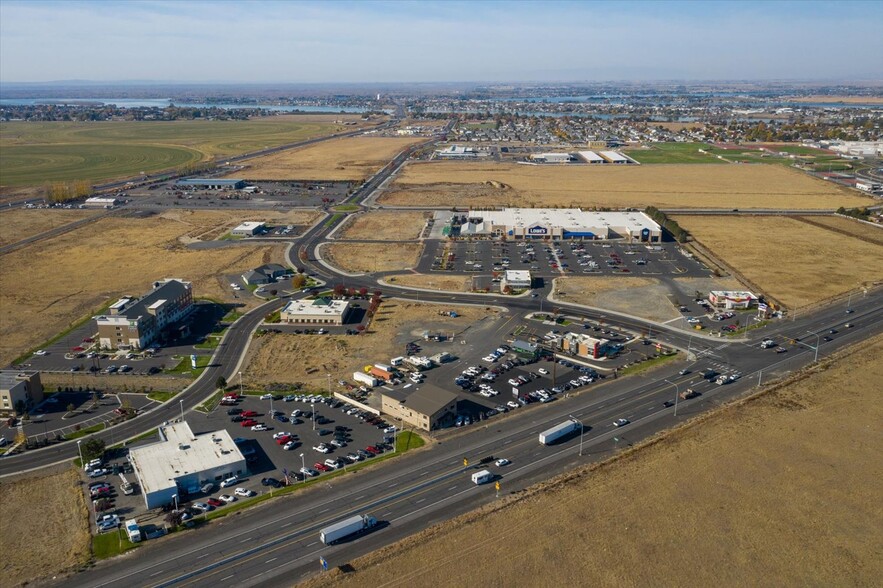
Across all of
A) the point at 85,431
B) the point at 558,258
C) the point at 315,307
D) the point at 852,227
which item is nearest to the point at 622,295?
the point at 558,258

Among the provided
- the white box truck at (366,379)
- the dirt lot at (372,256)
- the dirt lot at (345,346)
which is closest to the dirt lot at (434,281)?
the dirt lot at (372,256)

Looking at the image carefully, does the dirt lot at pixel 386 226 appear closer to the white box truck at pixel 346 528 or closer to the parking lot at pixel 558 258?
the parking lot at pixel 558 258

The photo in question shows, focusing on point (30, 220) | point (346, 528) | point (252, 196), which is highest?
point (252, 196)

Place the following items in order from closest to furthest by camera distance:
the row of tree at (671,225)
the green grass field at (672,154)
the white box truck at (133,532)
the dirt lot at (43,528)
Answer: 1. the dirt lot at (43,528)
2. the white box truck at (133,532)
3. the row of tree at (671,225)
4. the green grass field at (672,154)

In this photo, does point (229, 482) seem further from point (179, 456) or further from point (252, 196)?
point (252, 196)

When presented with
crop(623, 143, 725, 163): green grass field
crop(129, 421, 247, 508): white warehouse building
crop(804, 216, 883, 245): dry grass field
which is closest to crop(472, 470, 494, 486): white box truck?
crop(129, 421, 247, 508): white warehouse building

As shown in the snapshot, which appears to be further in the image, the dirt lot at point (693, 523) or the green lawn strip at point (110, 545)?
the green lawn strip at point (110, 545)
